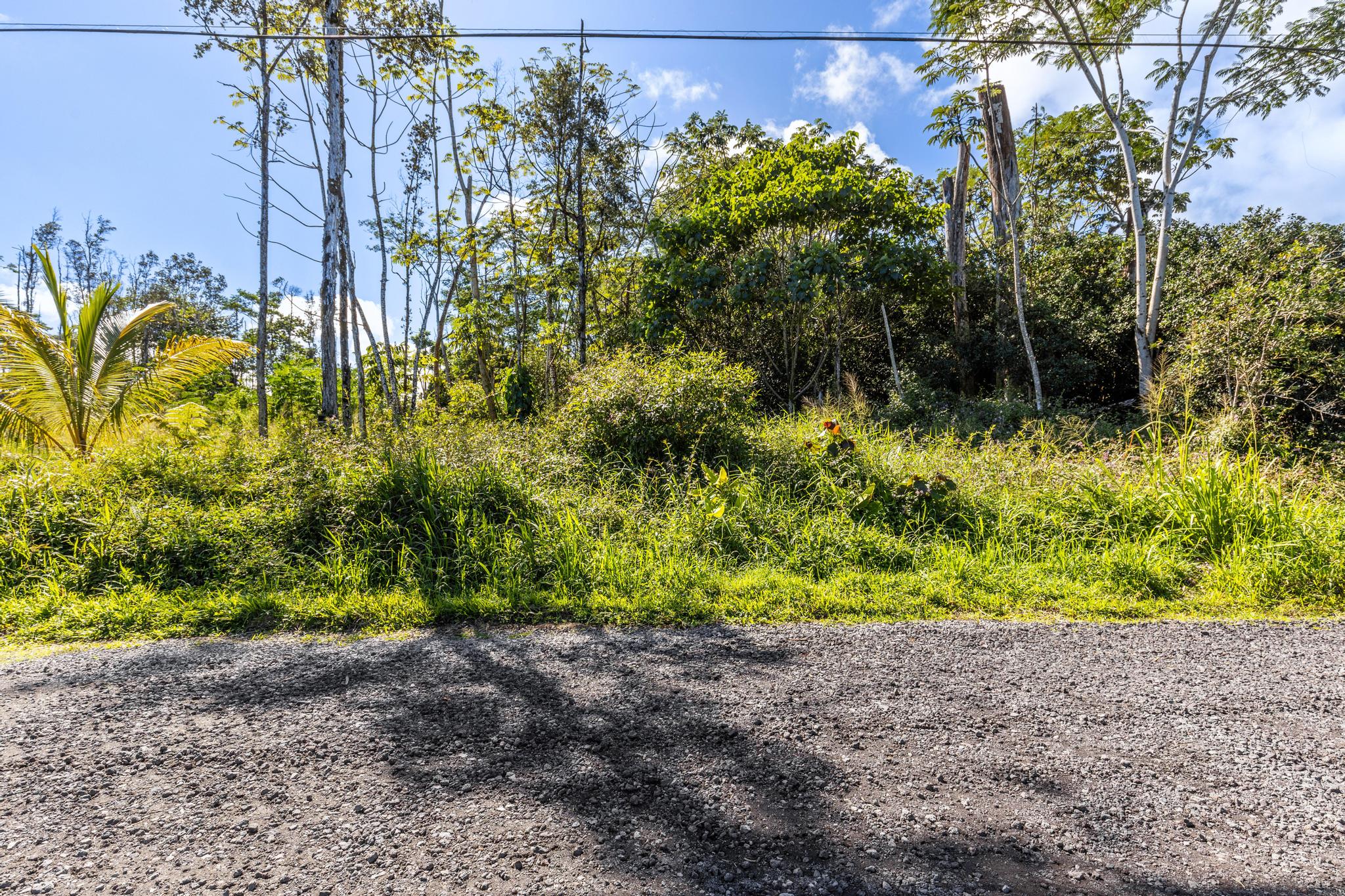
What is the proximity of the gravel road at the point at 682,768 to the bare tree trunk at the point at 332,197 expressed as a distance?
560cm

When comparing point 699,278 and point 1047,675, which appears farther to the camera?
point 699,278

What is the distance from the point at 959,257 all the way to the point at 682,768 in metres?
12.9

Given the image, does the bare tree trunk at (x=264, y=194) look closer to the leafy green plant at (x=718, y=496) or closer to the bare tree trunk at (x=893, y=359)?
the leafy green plant at (x=718, y=496)

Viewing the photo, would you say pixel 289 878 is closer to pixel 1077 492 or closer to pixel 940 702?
pixel 940 702

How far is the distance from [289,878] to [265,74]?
36.2 ft

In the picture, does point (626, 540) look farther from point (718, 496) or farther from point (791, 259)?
point (791, 259)

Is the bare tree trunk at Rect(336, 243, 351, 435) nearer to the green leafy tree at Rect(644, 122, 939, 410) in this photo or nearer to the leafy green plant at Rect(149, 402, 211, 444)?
the leafy green plant at Rect(149, 402, 211, 444)

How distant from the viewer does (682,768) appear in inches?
79.6

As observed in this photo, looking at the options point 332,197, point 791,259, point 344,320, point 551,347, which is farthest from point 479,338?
point 791,259

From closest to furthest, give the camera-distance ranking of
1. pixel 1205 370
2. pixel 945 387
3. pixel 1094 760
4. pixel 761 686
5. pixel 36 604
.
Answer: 1. pixel 1094 760
2. pixel 761 686
3. pixel 36 604
4. pixel 1205 370
5. pixel 945 387

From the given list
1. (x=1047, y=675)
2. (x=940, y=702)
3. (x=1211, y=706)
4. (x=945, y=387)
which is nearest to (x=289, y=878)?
(x=940, y=702)

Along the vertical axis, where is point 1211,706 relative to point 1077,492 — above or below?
below

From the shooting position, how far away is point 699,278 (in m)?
10.4

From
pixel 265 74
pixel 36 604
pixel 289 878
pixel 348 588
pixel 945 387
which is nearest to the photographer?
pixel 289 878
